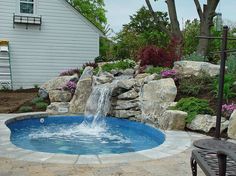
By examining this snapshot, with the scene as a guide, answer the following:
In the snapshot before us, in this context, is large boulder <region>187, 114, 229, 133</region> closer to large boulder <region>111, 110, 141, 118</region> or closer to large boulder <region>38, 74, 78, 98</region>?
large boulder <region>111, 110, 141, 118</region>

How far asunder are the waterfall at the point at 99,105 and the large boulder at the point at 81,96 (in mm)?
306

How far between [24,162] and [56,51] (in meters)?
9.97

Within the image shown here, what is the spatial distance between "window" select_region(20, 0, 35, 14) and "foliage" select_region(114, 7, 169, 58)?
13.4 feet

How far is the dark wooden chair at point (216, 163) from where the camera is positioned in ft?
7.13

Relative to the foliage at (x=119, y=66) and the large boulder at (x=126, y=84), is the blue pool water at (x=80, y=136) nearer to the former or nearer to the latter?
the large boulder at (x=126, y=84)

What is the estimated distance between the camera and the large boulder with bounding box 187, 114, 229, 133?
6270 mm

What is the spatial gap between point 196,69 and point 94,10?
49.2 feet

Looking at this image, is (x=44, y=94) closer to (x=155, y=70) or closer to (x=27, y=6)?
(x=155, y=70)

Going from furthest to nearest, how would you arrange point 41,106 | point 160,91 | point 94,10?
1. point 94,10
2. point 41,106
3. point 160,91

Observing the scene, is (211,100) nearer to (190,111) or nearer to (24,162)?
(190,111)

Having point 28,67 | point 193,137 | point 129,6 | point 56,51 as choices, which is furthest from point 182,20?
point 193,137

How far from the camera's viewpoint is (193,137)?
5.89 m

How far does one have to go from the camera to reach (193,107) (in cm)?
691

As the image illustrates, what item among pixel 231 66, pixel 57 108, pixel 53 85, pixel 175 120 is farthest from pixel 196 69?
pixel 53 85
